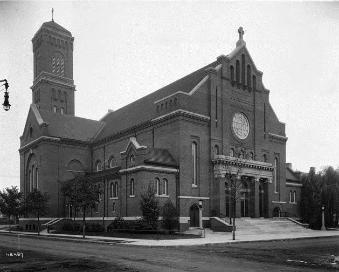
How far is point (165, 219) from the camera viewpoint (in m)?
43.5

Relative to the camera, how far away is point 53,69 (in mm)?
75875

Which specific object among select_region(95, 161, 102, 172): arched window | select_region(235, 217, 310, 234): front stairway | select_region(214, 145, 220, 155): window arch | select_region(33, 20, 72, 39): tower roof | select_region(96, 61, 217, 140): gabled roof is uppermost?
select_region(33, 20, 72, 39): tower roof

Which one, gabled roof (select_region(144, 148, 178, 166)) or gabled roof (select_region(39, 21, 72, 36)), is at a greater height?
gabled roof (select_region(39, 21, 72, 36))

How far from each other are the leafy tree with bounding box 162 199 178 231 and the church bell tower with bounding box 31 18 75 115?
3703 centimetres

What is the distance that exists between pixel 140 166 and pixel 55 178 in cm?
2128

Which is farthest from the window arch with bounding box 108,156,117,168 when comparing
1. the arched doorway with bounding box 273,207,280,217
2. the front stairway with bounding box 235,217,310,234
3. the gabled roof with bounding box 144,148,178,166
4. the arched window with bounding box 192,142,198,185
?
the arched doorway with bounding box 273,207,280,217

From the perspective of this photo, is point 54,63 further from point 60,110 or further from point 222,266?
point 222,266

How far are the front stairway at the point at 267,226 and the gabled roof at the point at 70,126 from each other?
29537 millimetres

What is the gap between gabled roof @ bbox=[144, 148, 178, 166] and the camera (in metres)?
46.1

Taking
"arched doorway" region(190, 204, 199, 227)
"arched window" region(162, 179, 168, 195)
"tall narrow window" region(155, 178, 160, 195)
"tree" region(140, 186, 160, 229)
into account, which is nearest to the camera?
"tree" region(140, 186, 160, 229)

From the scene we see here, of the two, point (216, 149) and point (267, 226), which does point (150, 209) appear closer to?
point (216, 149)

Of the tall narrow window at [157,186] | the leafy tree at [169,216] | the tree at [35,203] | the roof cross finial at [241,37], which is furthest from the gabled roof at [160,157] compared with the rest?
the roof cross finial at [241,37]

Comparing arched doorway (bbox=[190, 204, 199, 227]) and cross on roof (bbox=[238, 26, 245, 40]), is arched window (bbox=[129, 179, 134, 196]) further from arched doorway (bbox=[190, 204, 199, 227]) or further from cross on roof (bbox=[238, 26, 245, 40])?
cross on roof (bbox=[238, 26, 245, 40])

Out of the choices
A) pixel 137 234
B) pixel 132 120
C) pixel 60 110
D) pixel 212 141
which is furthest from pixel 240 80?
pixel 60 110
